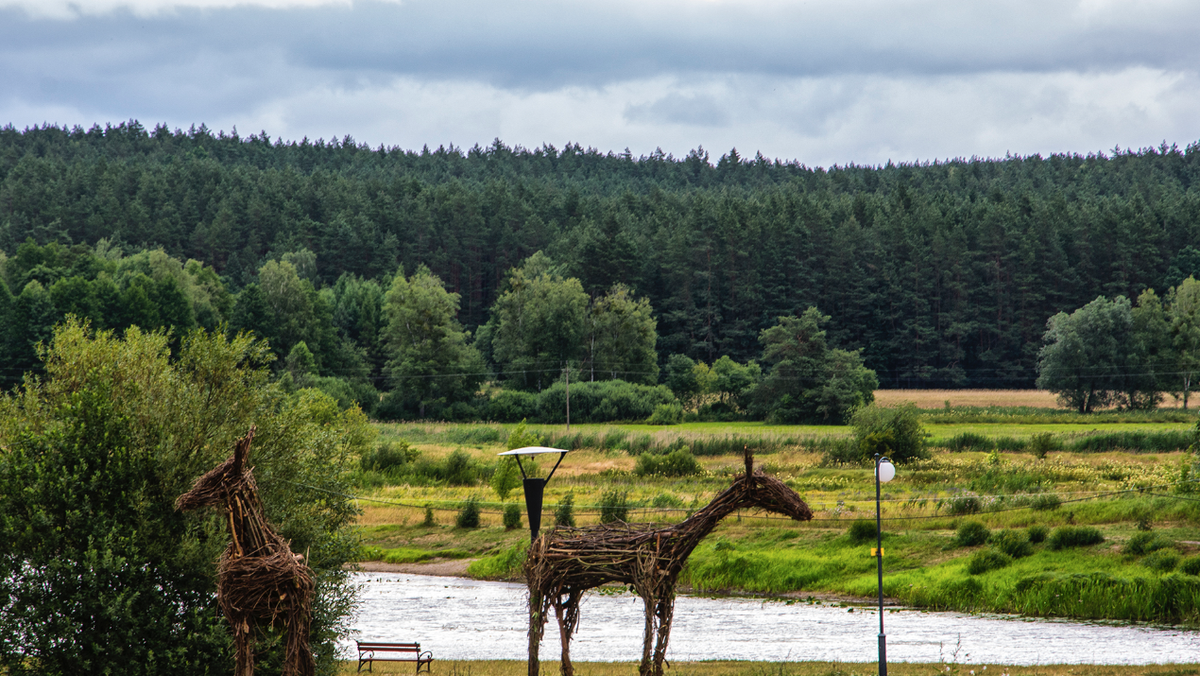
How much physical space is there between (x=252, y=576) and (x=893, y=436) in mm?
58007

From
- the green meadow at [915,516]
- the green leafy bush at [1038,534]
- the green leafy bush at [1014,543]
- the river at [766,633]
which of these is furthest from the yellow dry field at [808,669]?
the green leafy bush at [1038,534]

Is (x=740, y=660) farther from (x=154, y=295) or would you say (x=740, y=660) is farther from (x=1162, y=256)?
(x=1162, y=256)

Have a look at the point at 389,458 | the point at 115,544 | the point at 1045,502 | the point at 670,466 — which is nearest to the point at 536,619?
the point at 115,544

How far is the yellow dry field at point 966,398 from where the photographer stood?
10762cm

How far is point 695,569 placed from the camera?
45.9 m

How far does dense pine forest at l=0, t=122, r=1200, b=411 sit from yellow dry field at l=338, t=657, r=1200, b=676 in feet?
272

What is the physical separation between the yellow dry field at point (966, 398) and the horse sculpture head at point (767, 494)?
87442 mm

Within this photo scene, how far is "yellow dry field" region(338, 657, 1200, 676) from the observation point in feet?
75.8

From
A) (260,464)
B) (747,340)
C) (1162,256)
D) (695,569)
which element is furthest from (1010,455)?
(1162,256)

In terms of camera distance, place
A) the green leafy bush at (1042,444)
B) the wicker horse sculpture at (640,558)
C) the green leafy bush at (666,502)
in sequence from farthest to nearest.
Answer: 1. the green leafy bush at (1042,444)
2. the green leafy bush at (666,502)
3. the wicker horse sculpture at (640,558)

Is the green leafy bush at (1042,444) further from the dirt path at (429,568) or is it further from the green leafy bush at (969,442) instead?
the dirt path at (429,568)

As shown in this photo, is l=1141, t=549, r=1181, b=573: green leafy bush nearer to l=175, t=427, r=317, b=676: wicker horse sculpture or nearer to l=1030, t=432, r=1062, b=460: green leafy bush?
l=1030, t=432, r=1062, b=460: green leafy bush

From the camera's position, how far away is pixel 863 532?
44.4 m

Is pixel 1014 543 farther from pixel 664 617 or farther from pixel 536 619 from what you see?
pixel 536 619
